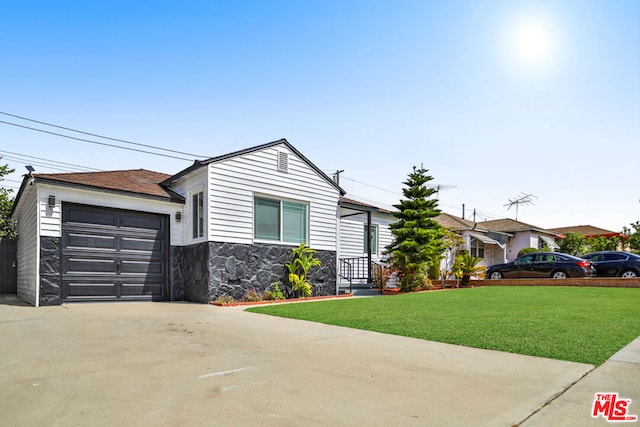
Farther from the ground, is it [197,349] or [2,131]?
[2,131]

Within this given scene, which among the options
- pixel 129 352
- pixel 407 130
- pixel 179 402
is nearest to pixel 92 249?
pixel 129 352

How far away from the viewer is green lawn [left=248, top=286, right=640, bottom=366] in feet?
17.9

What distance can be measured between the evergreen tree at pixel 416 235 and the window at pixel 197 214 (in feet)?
24.4

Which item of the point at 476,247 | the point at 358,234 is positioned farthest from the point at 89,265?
the point at 476,247

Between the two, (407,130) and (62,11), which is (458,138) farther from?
(62,11)

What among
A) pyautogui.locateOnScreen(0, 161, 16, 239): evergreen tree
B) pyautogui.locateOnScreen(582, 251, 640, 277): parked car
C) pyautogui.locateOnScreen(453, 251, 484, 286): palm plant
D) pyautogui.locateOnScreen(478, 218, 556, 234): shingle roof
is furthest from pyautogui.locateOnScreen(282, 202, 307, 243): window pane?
pyautogui.locateOnScreen(478, 218, 556, 234): shingle roof

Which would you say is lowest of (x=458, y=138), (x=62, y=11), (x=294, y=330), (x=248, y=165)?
(x=294, y=330)

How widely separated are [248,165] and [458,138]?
8.29 metres

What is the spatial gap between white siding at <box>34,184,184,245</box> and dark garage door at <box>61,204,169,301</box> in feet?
Result: 0.56

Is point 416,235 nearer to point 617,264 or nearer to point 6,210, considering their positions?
point 617,264

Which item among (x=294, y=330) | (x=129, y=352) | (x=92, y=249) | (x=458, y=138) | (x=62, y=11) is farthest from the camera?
(x=458, y=138)

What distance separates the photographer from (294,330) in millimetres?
7027

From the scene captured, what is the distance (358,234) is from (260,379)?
13.8 meters

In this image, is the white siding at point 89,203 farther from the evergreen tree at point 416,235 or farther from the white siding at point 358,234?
the evergreen tree at point 416,235
